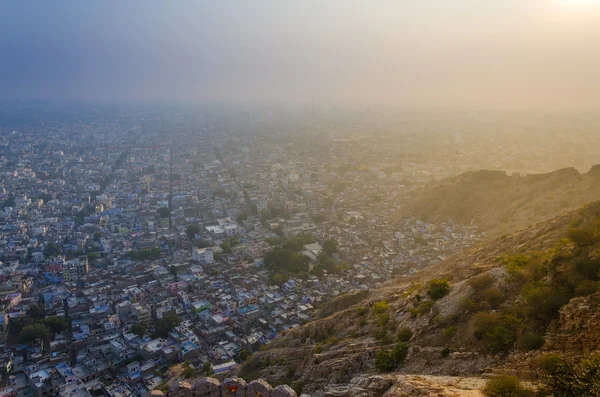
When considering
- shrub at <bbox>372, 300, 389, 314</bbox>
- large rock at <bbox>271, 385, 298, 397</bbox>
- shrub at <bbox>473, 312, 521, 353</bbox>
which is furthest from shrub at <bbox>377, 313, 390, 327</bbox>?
large rock at <bbox>271, 385, 298, 397</bbox>

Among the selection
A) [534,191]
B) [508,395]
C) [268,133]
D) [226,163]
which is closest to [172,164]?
[226,163]

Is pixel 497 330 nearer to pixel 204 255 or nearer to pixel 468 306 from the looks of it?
pixel 468 306

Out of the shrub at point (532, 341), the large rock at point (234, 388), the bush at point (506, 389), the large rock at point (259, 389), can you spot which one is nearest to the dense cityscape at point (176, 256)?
the large rock at point (234, 388)

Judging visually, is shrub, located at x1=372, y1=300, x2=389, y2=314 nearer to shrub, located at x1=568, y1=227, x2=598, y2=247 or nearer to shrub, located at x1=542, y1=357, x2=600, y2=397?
shrub, located at x1=568, y1=227, x2=598, y2=247

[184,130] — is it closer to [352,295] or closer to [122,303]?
[122,303]

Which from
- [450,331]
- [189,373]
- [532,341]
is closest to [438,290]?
[450,331]

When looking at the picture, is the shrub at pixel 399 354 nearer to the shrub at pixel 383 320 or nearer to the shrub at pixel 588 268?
the shrub at pixel 383 320
